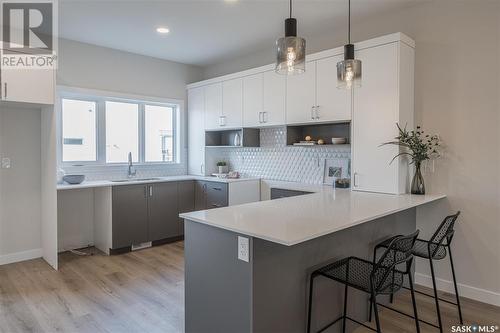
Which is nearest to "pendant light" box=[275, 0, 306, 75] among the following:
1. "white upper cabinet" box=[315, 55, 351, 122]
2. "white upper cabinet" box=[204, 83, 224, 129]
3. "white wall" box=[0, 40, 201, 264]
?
"white upper cabinet" box=[315, 55, 351, 122]

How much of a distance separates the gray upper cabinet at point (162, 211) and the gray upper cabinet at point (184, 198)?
0.05 metres

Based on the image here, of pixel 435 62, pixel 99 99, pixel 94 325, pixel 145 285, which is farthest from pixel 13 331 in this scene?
pixel 435 62

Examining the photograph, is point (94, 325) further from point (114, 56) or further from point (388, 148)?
point (114, 56)

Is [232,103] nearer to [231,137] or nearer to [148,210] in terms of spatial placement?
[231,137]

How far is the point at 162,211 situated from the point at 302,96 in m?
2.49

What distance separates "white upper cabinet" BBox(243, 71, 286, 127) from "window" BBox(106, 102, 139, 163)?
178 centimetres

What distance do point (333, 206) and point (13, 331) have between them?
2.59m

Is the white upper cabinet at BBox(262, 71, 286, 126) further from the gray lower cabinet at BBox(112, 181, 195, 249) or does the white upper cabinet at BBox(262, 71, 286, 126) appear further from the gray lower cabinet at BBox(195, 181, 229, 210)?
the gray lower cabinet at BBox(112, 181, 195, 249)

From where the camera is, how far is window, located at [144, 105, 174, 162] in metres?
5.44

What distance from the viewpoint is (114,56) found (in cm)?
489

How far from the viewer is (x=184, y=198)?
5.09 metres

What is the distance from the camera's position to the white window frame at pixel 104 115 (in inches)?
178

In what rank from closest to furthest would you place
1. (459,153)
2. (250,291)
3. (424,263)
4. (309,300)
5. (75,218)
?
(250,291), (309,300), (459,153), (424,263), (75,218)

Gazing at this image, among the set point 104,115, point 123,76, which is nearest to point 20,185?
point 104,115
